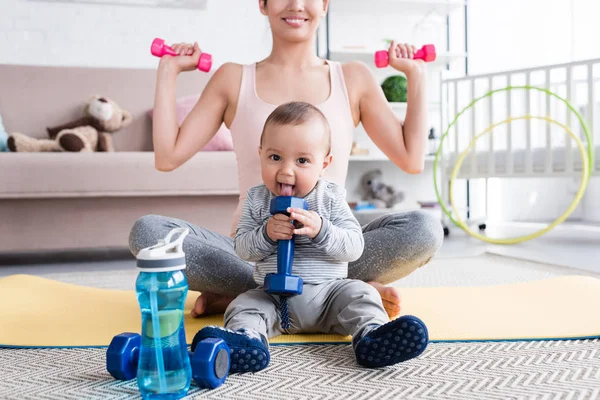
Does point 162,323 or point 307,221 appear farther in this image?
point 307,221

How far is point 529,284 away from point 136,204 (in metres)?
1.50

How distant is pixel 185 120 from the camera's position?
1292 millimetres

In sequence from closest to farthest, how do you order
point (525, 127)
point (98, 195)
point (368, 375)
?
point (368, 375) < point (98, 195) < point (525, 127)

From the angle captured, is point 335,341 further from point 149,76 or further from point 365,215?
point 365,215

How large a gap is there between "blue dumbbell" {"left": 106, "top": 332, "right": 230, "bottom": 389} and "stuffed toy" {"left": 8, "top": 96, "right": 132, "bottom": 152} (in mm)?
1847

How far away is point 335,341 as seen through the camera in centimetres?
104

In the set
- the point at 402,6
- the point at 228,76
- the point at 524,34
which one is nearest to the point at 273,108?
the point at 228,76

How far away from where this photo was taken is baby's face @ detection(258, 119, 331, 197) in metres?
0.96

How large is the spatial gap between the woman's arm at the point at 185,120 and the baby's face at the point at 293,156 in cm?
33

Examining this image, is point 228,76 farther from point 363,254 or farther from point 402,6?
point 402,6

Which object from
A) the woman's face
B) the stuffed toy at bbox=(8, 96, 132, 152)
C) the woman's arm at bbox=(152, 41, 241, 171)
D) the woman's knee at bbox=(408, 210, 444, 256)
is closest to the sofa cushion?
the stuffed toy at bbox=(8, 96, 132, 152)

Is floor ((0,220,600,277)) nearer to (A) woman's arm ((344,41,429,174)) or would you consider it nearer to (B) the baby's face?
(A) woman's arm ((344,41,429,174))

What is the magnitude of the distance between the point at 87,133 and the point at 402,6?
7.31ft

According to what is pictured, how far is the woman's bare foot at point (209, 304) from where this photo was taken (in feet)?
4.12
